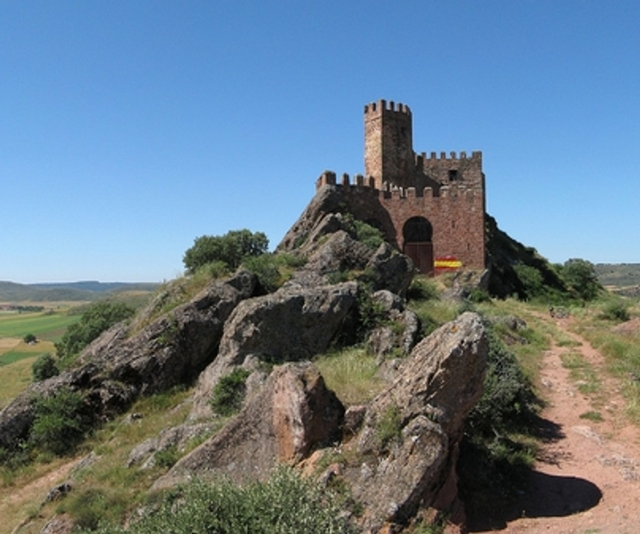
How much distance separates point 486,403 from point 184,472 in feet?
18.9

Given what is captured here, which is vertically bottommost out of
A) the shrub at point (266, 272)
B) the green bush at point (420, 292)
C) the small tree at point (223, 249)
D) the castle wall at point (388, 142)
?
the green bush at point (420, 292)

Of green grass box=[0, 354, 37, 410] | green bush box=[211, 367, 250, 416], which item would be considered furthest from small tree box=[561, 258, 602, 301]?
green grass box=[0, 354, 37, 410]

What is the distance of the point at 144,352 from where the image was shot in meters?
15.5

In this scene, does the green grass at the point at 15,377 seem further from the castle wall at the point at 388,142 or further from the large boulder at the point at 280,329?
the large boulder at the point at 280,329

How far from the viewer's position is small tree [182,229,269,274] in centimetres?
2447

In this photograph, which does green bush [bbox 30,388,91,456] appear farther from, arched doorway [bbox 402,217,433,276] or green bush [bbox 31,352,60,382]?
green bush [bbox 31,352,60,382]

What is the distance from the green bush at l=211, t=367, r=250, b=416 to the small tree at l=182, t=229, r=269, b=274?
36.1ft

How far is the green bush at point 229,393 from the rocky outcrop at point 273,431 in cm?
208

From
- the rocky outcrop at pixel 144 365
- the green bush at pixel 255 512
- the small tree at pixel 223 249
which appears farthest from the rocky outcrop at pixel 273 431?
the small tree at pixel 223 249

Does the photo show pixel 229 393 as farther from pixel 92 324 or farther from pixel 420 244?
pixel 92 324

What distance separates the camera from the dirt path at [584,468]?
8.19 m

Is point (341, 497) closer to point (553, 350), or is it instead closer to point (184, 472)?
point (184, 472)

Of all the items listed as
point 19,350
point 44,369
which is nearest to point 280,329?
point 44,369

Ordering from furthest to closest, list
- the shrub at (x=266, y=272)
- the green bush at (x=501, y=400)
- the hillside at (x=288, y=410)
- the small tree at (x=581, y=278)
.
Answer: the small tree at (x=581, y=278) → the shrub at (x=266, y=272) → the green bush at (x=501, y=400) → the hillside at (x=288, y=410)
